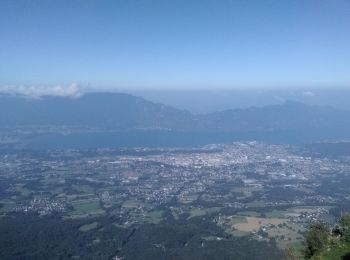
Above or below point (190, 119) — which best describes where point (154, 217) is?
below

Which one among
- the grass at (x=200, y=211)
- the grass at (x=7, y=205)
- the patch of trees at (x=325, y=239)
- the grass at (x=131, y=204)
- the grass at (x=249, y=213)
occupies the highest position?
the patch of trees at (x=325, y=239)

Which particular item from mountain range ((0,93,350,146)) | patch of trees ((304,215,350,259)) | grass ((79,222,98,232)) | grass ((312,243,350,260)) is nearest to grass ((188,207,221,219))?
grass ((79,222,98,232))

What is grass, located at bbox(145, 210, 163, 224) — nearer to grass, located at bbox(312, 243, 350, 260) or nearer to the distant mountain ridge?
grass, located at bbox(312, 243, 350, 260)

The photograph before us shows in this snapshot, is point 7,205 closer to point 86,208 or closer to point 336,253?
point 86,208

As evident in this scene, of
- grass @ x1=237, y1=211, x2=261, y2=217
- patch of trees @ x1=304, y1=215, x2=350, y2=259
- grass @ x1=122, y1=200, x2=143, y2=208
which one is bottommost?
grass @ x1=122, y1=200, x2=143, y2=208

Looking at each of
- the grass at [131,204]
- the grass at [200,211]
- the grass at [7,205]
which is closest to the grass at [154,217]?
the grass at [200,211]

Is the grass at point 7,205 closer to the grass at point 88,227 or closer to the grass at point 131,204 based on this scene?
the grass at point 88,227

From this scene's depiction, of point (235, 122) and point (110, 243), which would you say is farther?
point (235, 122)

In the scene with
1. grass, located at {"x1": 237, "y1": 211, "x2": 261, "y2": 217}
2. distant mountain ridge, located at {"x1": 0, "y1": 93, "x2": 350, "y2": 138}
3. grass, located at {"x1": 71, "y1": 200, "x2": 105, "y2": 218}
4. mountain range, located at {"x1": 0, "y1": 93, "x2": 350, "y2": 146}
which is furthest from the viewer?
distant mountain ridge, located at {"x1": 0, "y1": 93, "x2": 350, "y2": 138}

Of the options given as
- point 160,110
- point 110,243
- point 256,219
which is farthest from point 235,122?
point 110,243

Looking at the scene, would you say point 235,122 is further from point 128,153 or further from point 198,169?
point 198,169

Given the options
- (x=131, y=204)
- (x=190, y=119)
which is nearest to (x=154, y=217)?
(x=131, y=204)
